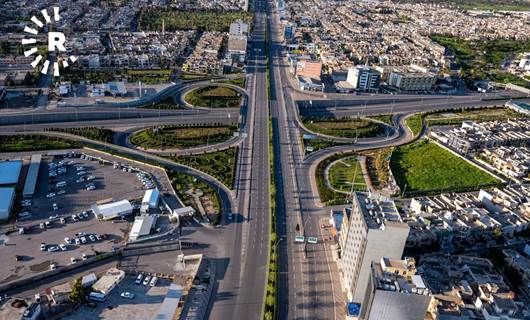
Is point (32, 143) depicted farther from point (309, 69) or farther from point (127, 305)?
point (309, 69)

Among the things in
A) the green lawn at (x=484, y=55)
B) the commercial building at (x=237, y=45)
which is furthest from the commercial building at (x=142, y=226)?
the green lawn at (x=484, y=55)

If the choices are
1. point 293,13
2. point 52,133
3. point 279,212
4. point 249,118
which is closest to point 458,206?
point 279,212

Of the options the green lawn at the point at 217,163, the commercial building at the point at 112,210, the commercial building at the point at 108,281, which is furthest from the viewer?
the green lawn at the point at 217,163

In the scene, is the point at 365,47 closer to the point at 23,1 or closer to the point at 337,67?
the point at 337,67

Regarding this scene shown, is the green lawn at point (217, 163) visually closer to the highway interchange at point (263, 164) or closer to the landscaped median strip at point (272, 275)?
the highway interchange at point (263, 164)

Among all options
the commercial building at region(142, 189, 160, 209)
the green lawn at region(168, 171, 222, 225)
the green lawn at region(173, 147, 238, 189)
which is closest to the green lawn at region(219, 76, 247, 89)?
the green lawn at region(173, 147, 238, 189)

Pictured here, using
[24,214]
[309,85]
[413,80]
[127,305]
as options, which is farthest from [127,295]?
[413,80]

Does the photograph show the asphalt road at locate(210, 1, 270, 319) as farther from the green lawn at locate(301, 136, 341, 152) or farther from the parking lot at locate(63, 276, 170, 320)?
the green lawn at locate(301, 136, 341, 152)
